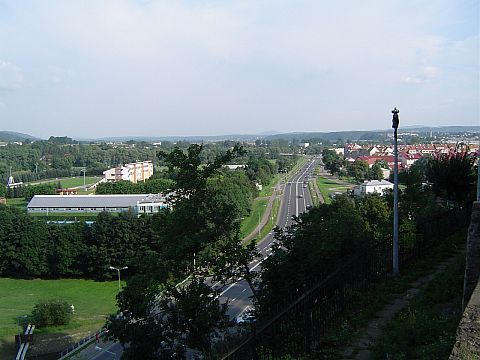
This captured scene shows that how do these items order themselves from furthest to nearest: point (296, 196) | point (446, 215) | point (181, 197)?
point (296, 196) < point (446, 215) < point (181, 197)

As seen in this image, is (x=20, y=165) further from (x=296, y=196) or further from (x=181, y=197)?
(x=181, y=197)

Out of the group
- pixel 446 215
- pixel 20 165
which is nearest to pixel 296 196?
pixel 446 215

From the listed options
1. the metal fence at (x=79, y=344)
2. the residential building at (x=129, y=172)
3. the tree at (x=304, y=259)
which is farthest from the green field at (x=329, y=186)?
the tree at (x=304, y=259)

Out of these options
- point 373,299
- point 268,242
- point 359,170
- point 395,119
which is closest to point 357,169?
point 359,170

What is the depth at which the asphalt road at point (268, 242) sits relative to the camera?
25.9 meters

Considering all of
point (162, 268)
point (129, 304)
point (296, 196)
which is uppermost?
point (162, 268)

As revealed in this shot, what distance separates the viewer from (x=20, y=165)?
479 ft

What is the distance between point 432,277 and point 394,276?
A: 28.5 inches

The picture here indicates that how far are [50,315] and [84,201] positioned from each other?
1760 inches

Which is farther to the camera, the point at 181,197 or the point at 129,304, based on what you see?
the point at 181,197

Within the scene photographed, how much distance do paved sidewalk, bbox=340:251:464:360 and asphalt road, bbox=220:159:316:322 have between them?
3318 millimetres

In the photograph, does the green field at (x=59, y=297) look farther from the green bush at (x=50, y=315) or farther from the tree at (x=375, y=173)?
the tree at (x=375, y=173)

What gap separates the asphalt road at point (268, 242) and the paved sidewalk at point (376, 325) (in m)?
3.32

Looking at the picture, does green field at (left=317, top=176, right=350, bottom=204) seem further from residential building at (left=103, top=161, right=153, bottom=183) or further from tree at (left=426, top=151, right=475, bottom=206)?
tree at (left=426, top=151, right=475, bottom=206)
